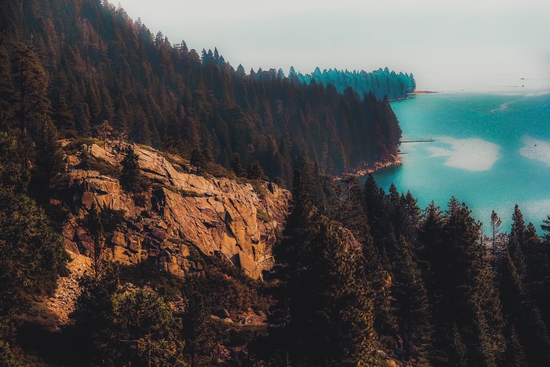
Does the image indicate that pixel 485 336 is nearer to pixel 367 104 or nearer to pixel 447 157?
pixel 447 157

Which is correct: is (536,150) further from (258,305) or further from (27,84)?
(27,84)

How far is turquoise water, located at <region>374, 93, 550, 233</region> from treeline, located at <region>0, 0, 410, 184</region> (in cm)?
1755

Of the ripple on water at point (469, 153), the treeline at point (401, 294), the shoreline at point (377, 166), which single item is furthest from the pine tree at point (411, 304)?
the shoreline at point (377, 166)

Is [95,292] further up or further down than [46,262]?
further down

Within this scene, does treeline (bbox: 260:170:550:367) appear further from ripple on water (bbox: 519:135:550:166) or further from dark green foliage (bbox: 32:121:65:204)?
ripple on water (bbox: 519:135:550:166)

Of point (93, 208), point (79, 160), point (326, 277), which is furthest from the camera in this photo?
point (79, 160)

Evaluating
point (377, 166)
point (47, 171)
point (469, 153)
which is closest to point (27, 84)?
point (47, 171)

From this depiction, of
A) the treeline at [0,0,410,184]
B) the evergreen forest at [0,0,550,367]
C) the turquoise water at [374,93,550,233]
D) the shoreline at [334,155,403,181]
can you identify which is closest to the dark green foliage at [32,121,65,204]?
the evergreen forest at [0,0,550,367]

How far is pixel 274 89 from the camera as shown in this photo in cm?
17375

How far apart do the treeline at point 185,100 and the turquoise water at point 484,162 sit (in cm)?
1755

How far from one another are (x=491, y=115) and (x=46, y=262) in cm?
20118

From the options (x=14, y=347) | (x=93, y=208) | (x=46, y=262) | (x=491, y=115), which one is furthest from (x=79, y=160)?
(x=491, y=115)

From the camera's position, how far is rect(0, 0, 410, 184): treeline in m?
99.1

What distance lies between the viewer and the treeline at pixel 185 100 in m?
99.1
